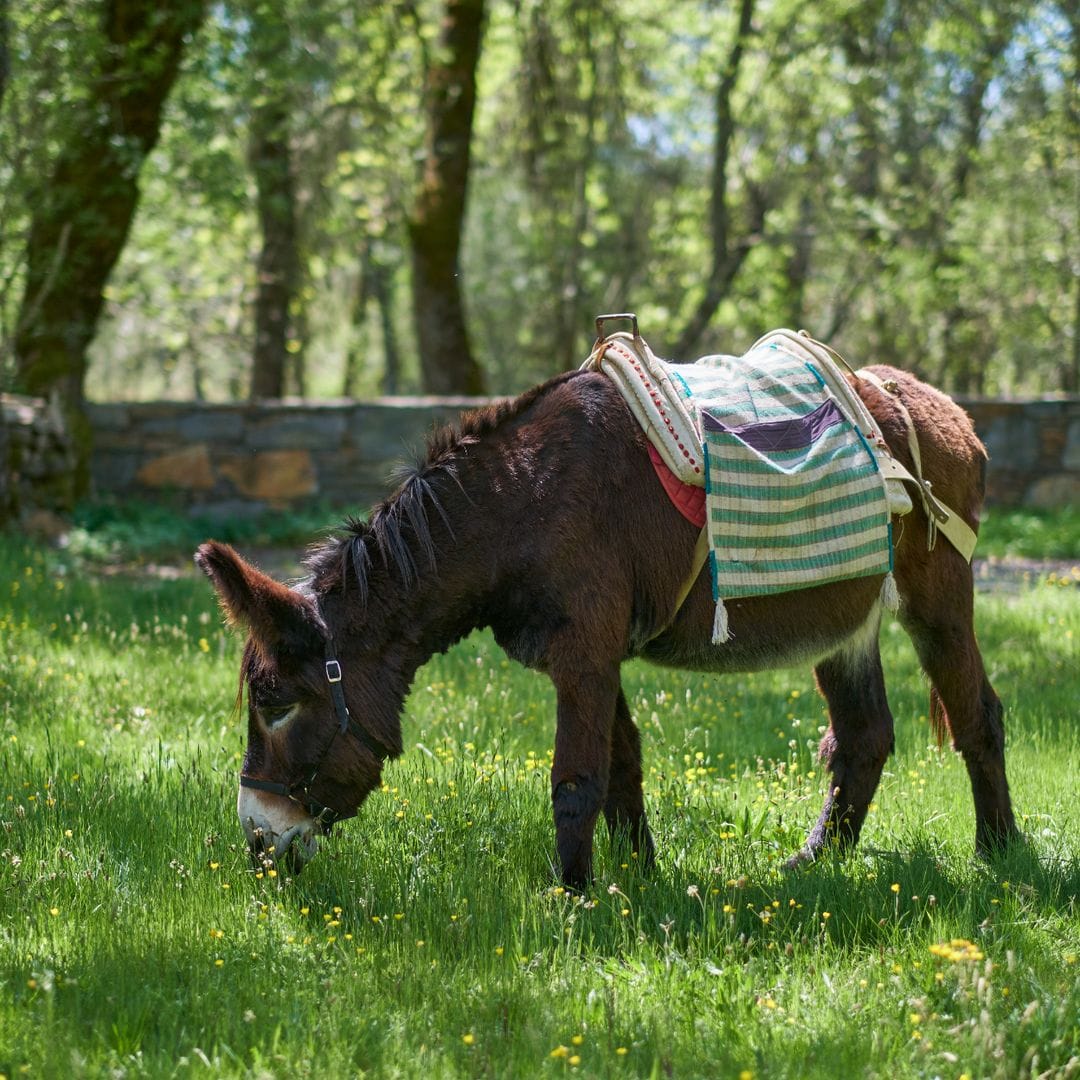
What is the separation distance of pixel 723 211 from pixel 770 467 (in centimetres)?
1391

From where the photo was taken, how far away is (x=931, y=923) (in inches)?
132

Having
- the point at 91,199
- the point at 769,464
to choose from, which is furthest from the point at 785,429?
the point at 91,199

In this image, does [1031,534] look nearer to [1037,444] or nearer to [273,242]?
[1037,444]

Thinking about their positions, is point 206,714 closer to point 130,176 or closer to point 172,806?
point 172,806

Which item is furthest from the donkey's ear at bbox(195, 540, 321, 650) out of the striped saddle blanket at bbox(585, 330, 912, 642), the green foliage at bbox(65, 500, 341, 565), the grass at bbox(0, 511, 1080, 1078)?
the green foliage at bbox(65, 500, 341, 565)

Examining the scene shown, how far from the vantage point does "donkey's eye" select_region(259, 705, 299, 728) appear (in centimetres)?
360

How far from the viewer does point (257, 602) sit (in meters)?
3.40

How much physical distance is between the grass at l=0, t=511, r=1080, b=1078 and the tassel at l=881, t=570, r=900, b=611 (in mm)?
841

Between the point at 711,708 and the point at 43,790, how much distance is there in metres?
3.19

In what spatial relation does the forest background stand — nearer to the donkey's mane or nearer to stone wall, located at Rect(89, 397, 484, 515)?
stone wall, located at Rect(89, 397, 484, 515)

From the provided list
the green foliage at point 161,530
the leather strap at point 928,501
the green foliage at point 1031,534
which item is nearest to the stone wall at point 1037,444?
the green foliage at point 1031,534

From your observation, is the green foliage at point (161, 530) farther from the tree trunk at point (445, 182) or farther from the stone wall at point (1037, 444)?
the stone wall at point (1037, 444)

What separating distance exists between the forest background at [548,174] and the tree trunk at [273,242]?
0.05 meters

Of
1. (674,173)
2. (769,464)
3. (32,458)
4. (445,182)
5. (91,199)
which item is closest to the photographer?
(769,464)
